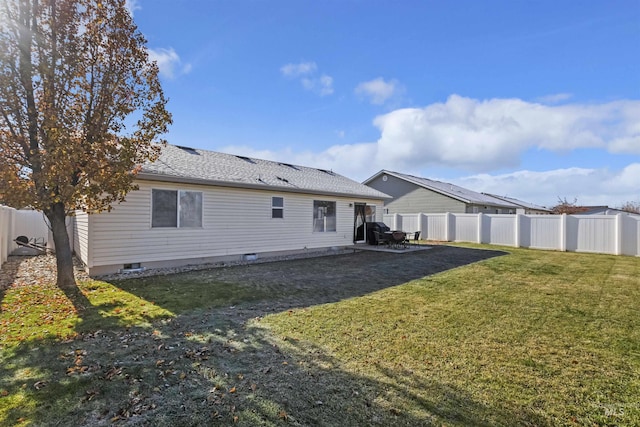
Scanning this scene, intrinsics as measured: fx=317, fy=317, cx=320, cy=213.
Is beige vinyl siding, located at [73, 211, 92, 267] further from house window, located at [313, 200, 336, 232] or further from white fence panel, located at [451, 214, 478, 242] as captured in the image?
white fence panel, located at [451, 214, 478, 242]

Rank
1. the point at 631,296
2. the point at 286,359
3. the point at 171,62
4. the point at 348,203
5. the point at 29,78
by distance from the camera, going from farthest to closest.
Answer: the point at 348,203
the point at 171,62
the point at 631,296
the point at 29,78
the point at 286,359

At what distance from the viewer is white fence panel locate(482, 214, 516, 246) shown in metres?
17.6

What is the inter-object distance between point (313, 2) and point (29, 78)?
808 cm

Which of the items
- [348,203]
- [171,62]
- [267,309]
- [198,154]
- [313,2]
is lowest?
[267,309]

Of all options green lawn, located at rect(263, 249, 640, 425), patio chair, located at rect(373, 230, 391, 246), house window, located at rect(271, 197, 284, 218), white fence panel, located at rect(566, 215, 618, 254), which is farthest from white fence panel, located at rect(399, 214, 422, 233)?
green lawn, located at rect(263, 249, 640, 425)

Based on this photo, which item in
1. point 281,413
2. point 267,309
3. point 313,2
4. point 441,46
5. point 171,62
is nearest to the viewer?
point 281,413

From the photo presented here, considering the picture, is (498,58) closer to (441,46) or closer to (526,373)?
(441,46)

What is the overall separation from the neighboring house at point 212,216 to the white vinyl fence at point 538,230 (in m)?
7.38

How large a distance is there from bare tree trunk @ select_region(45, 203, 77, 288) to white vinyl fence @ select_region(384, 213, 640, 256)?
18.3 metres

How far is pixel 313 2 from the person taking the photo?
34.0 feet

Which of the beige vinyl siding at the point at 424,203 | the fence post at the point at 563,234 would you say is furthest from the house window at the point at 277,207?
the beige vinyl siding at the point at 424,203

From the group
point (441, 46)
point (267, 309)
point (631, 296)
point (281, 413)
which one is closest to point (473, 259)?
point (631, 296)

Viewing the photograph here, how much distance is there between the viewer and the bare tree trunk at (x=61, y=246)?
22.7ft

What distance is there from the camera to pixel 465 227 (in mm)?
19406
